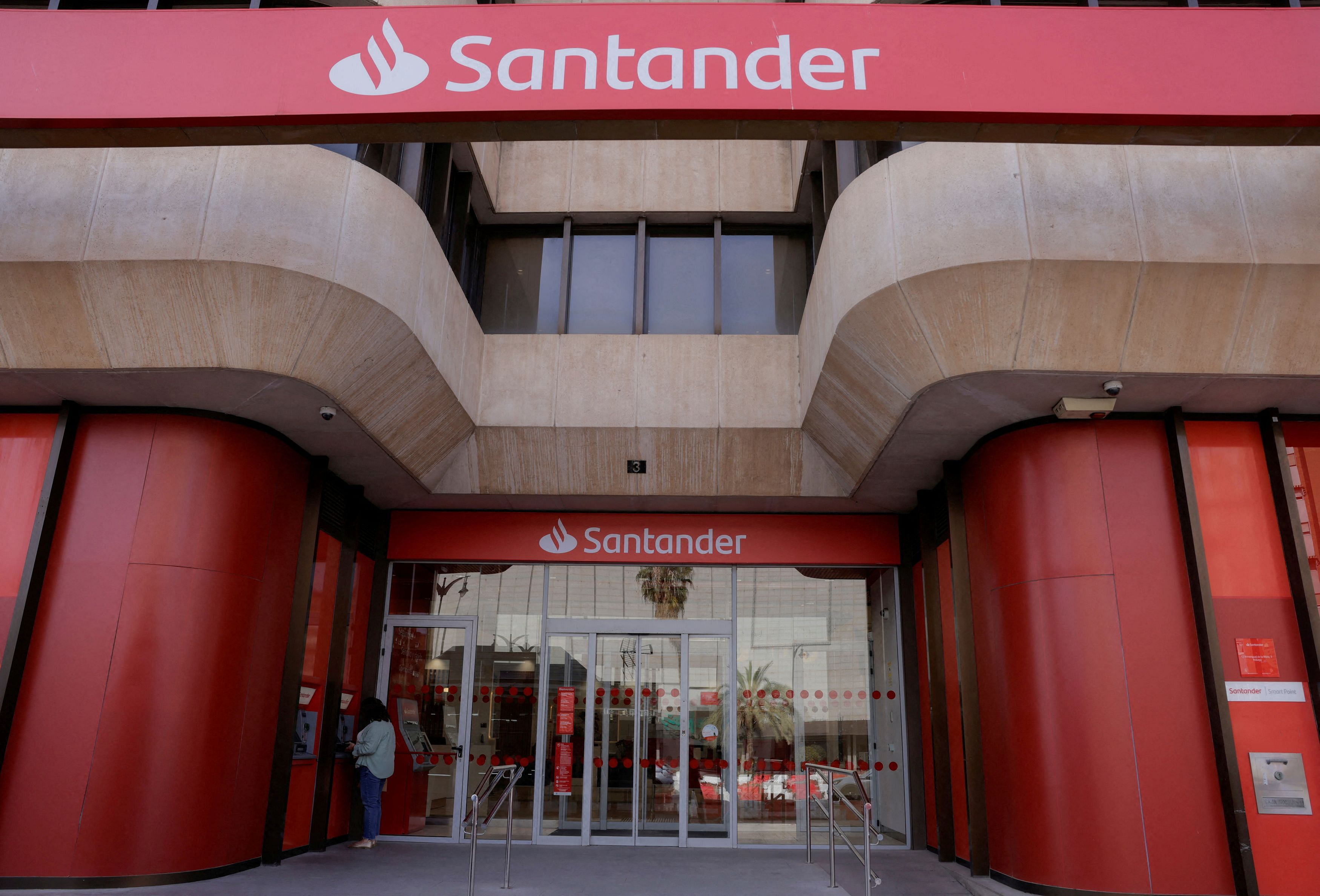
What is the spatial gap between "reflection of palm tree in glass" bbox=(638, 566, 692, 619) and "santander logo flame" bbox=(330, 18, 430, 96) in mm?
6716

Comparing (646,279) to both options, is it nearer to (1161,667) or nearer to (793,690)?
(793,690)

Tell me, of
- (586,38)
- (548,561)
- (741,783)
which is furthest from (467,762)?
(586,38)

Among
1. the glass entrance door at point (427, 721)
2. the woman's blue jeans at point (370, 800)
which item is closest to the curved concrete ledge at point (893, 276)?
the glass entrance door at point (427, 721)

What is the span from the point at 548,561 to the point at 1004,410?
18.7ft

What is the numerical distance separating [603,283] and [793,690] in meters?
5.60

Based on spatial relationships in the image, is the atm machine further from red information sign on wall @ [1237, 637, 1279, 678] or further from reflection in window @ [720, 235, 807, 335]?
red information sign on wall @ [1237, 637, 1279, 678]

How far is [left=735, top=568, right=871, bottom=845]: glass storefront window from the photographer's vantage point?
33.5 feet

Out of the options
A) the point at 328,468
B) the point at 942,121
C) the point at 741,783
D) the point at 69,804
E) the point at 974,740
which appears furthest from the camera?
the point at 741,783

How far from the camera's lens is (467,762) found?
34.0ft

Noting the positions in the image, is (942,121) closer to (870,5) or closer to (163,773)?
(870,5)

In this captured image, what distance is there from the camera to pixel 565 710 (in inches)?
409

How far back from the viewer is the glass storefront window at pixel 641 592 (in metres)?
10.7

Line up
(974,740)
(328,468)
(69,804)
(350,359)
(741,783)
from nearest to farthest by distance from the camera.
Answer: (69,804) → (350,359) → (974,740) → (328,468) → (741,783)

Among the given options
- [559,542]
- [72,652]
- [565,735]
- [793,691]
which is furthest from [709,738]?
[72,652]
